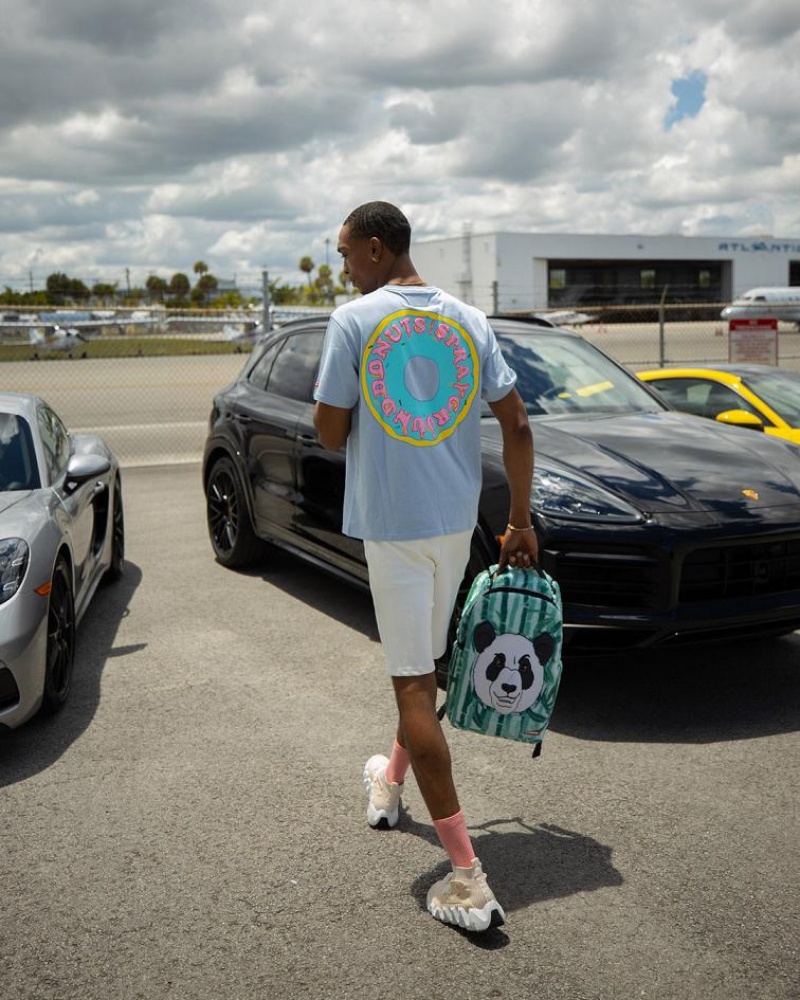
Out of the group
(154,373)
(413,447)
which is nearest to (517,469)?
(413,447)

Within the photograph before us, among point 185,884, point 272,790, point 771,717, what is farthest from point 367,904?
point 771,717

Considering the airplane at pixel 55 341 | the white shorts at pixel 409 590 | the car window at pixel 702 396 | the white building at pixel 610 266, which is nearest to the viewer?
the white shorts at pixel 409 590

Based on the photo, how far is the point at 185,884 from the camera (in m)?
3.03

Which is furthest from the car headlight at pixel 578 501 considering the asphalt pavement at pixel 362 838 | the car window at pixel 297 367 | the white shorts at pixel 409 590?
the car window at pixel 297 367

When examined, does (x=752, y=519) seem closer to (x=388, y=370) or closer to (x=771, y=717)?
(x=771, y=717)

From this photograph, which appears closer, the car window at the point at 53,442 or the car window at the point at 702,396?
the car window at the point at 53,442

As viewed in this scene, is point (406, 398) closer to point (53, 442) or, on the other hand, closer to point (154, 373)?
point (53, 442)

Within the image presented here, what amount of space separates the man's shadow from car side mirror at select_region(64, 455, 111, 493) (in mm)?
2514

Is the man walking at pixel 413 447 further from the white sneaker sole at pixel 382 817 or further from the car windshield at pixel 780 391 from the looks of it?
the car windshield at pixel 780 391

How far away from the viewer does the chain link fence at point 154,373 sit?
14250 mm

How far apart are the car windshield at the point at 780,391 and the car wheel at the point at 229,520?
3.77 m

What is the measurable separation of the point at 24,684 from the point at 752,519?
296 cm

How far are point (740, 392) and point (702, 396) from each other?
0.31m

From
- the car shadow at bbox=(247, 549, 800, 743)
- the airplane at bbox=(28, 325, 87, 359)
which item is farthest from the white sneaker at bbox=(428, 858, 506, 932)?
the airplane at bbox=(28, 325, 87, 359)
